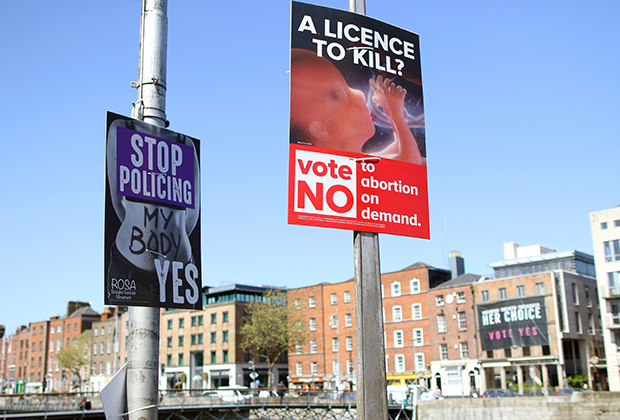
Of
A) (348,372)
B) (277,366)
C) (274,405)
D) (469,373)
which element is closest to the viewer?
(274,405)

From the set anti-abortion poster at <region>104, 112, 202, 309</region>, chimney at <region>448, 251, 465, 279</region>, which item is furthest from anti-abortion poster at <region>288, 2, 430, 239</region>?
chimney at <region>448, 251, 465, 279</region>

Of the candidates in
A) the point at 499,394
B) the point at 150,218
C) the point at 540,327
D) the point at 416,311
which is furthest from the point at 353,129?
the point at 416,311

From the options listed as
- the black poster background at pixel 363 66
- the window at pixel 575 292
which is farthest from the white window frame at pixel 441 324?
the black poster background at pixel 363 66

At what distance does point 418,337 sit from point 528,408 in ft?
90.2

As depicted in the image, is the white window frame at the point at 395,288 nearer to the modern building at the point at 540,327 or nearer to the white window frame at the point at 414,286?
the white window frame at the point at 414,286

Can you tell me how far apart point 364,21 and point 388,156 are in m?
2.12

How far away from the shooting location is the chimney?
76.9m

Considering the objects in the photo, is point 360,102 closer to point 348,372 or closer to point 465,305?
point 465,305

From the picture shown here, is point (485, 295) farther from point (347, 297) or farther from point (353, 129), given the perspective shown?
point (353, 129)

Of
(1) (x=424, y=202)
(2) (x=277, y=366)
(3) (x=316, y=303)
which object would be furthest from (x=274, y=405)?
(1) (x=424, y=202)

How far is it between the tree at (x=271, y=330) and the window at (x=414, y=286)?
15.4 m

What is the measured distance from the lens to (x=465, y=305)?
224ft

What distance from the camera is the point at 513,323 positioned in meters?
62.8

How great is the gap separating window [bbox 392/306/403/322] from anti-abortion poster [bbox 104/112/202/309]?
219ft
